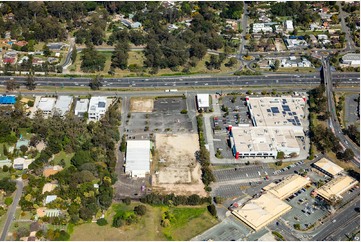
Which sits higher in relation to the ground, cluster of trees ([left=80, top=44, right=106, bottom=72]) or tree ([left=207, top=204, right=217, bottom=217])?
cluster of trees ([left=80, top=44, right=106, bottom=72])

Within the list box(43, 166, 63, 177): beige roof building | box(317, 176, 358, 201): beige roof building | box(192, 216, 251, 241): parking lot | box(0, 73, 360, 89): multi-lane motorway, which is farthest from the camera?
box(0, 73, 360, 89): multi-lane motorway

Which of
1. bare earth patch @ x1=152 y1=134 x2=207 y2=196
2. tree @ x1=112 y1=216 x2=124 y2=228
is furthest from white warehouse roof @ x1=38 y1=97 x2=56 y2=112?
tree @ x1=112 y1=216 x2=124 y2=228

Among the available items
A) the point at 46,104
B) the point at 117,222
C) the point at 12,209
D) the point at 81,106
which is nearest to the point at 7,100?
the point at 46,104

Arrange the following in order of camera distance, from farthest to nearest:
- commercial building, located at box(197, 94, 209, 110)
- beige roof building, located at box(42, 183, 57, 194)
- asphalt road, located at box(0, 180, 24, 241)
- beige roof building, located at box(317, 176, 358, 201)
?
commercial building, located at box(197, 94, 209, 110)
beige roof building, located at box(42, 183, 57, 194)
beige roof building, located at box(317, 176, 358, 201)
asphalt road, located at box(0, 180, 24, 241)

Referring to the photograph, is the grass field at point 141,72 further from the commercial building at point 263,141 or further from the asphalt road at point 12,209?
the asphalt road at point 12,209

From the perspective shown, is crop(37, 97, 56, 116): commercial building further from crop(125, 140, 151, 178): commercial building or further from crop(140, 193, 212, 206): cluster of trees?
crop(140, 193, 212, 206): cluster of trees

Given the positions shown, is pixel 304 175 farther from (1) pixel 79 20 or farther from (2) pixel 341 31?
(1) pixel 79 20

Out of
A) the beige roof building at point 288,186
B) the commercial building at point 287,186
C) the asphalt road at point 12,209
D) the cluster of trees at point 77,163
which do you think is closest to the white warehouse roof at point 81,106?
the cluster of trees at point 77,163
